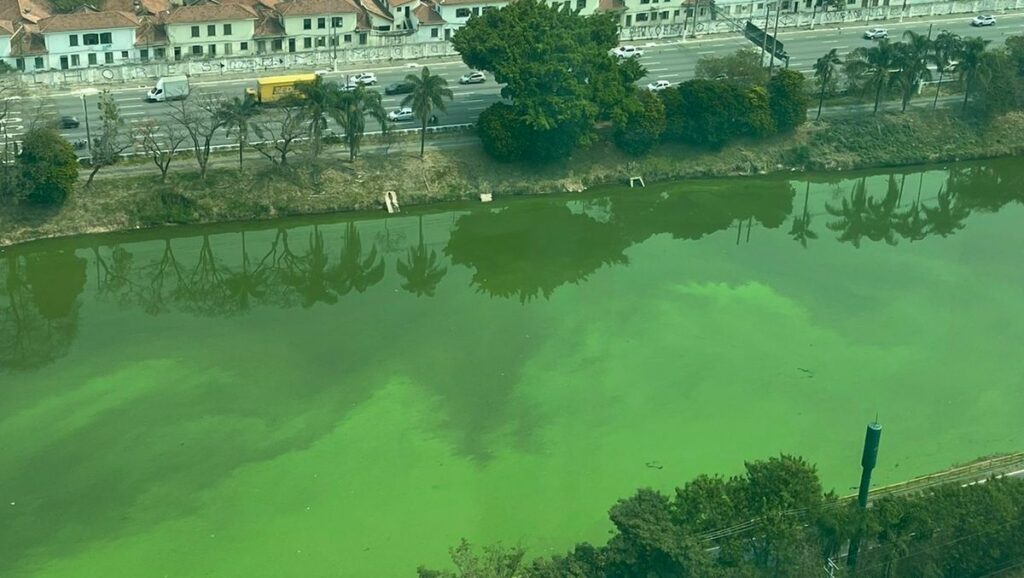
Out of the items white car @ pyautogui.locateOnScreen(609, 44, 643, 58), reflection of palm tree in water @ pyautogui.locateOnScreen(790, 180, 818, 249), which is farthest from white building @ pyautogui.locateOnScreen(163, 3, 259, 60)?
reflection of palm tree in water @ pyautogui.locateOnScreen(790, 180, 818, 249)

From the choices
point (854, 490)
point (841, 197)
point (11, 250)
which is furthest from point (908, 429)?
point (11, 250)

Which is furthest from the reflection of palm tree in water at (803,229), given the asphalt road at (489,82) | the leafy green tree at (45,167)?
the leafy green tree at (45,167)

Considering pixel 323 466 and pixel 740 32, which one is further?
pixel 740 32

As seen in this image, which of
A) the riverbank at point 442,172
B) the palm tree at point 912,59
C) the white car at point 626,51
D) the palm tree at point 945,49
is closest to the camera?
the riverbank at point 442,172

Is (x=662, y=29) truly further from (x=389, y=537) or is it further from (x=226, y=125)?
(x=389, y=537)

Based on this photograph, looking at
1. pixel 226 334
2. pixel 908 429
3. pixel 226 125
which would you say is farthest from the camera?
pixel 226 125

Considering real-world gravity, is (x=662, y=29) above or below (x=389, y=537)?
above

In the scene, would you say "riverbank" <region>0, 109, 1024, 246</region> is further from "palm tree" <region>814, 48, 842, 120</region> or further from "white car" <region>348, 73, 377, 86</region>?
"white car" <region>348, 73, 377, 86</region>

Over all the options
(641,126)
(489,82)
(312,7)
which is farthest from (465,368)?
(312,7)

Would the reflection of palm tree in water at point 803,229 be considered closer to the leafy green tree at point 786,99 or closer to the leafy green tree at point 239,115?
the leafy green tree at point 786,99
